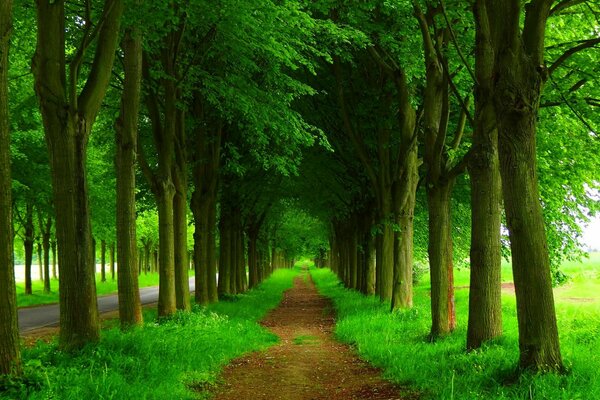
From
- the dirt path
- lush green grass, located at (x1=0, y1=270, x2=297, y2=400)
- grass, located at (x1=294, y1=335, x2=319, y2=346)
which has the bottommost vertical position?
grass, located at (x1=294, y1=335, x2=319, y2=346)

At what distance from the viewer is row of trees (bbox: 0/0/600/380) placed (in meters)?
6.10

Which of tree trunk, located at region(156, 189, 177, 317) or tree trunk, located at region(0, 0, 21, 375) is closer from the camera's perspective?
tree trunk, located at region(0, 0, 21, 375)

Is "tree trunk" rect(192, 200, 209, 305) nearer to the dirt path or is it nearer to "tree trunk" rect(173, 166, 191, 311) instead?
"tree trunk" rect(173, 166, 191, 311)

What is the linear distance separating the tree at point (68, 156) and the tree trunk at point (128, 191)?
2756mm

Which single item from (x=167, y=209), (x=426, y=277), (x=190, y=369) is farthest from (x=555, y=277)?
(x=426, y=277)

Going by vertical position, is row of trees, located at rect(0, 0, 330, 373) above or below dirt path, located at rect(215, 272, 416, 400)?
above

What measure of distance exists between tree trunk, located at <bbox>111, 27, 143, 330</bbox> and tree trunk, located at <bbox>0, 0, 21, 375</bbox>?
16.2 feet

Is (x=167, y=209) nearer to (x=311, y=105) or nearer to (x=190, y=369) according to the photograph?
(x=190, y=369)

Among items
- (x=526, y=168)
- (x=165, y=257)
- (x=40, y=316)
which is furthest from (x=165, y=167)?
(x=40, y=316)

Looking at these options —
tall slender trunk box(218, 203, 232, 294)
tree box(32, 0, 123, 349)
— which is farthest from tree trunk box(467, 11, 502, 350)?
tall slender trunk box(218, 203, 232, 294)

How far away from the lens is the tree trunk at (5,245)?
541 cm

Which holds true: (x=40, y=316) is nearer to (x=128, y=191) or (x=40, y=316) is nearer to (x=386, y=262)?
(x=128, y=191)

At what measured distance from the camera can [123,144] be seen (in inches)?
416

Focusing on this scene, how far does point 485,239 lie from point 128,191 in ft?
21.4
